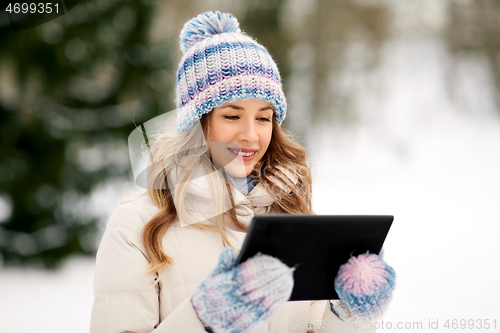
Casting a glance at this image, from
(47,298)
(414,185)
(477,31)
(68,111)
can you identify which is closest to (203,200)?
(68,111)

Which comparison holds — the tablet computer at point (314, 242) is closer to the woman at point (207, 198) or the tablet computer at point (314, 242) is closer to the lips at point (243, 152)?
the woman at point (207, 198)

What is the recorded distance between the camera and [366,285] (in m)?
0.75

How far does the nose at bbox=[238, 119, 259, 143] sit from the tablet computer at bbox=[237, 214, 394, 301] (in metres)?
0.33

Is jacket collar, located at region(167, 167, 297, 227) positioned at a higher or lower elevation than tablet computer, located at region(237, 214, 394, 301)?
higher

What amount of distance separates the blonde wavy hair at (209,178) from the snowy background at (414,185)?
0.98 metres

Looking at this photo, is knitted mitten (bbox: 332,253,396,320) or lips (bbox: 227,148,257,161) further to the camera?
lips (bbox: 227,148,257,161)

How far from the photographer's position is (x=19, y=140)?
253 centimetres

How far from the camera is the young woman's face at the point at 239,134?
100cm

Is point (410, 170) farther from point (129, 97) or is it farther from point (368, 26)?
point (129, 97)

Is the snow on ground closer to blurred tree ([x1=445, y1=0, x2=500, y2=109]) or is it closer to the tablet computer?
the tablet computer

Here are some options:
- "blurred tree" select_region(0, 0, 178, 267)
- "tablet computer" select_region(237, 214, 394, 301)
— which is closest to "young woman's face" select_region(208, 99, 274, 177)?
"tablet computer" select_region(237, 214, 394, 301)

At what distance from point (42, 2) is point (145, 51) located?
0.63m

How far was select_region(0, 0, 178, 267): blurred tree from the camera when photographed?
8.23 ft
